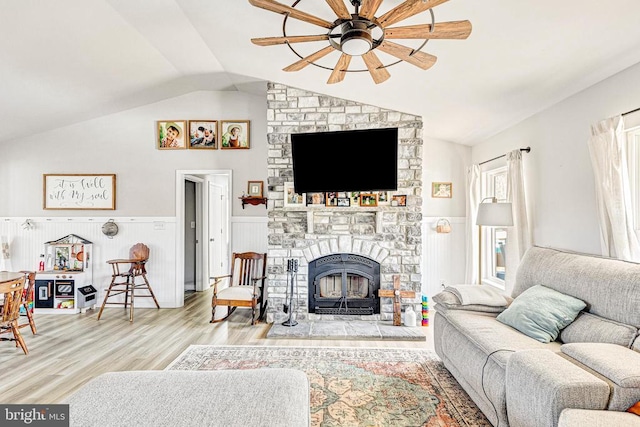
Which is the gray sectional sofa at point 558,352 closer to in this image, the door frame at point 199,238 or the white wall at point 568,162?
the white wall at point 568,162

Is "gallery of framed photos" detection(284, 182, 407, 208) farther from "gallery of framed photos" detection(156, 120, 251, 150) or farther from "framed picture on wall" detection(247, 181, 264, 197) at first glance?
"gallery of framed photos" detection(156, 120, 251, 150)

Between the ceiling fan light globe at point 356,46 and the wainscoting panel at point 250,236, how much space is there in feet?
10.9

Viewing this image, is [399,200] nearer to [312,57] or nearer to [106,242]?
→ [312,57]

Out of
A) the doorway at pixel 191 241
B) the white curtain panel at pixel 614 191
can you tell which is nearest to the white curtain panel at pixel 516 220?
the white curtain panel at pixel 614 191

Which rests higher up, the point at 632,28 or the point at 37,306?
the point at 632,28

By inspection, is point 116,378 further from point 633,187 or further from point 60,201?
point 60,201

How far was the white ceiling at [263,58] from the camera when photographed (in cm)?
228

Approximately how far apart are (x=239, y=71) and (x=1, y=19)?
215 cm

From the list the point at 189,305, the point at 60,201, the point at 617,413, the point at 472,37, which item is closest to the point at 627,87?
the point at 472,37

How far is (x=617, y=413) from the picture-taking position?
1503 mm

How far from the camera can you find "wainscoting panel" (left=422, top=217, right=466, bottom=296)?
16.6 ft

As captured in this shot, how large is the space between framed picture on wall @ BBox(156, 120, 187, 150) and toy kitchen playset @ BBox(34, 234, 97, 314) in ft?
6.18

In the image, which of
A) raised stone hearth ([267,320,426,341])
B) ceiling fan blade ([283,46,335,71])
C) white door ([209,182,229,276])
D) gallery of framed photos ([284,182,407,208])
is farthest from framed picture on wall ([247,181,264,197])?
ceiling fan blade ([283,46,335,71])

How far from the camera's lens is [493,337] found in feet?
7.53
